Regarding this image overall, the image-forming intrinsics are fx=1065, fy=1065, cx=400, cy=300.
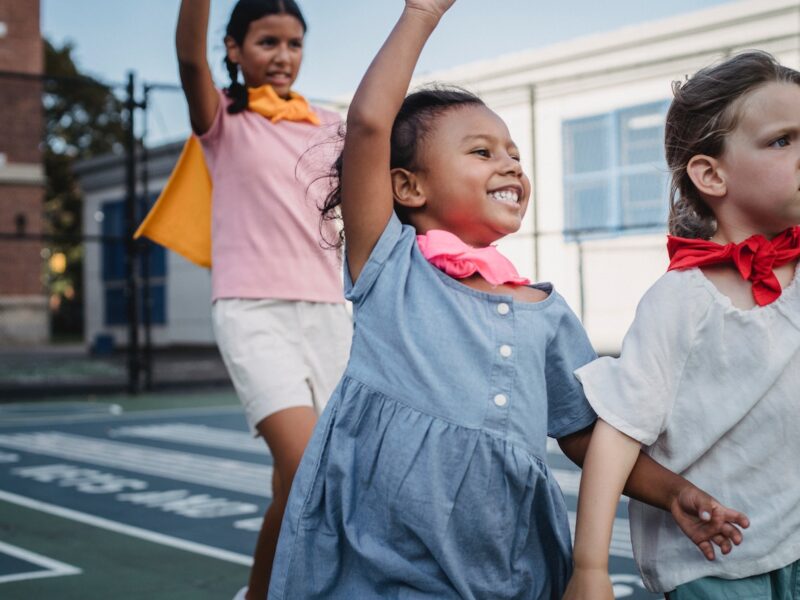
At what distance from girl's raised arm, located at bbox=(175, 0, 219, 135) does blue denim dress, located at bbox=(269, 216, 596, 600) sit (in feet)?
3.50

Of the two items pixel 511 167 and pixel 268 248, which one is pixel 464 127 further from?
pixel 268 248

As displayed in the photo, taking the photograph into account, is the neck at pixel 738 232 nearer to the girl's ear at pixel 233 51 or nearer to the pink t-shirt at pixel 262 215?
the pink t-shirt at pixel 262 215

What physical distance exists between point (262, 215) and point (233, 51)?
50 centimetres

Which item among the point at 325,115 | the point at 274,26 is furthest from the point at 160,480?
the point at 274,26

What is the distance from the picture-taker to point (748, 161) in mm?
1712

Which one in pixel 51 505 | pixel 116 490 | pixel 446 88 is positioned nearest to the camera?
pixel 446 88

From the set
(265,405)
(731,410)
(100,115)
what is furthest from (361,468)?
(100,115)

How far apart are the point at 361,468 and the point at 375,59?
654 millimetres

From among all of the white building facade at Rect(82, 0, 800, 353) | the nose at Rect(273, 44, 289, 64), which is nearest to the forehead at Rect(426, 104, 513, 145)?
the nose at Rect(273, 44, 289, 64)

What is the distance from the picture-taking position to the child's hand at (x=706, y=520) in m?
1.54

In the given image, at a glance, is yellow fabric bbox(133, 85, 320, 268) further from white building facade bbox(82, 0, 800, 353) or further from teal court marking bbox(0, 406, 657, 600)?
white building facade bbox(82, 0, 800, 353)

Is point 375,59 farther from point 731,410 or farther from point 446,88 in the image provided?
point 731,410

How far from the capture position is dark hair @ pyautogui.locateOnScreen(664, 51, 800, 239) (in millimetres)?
1756

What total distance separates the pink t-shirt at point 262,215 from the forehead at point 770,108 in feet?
4.33
